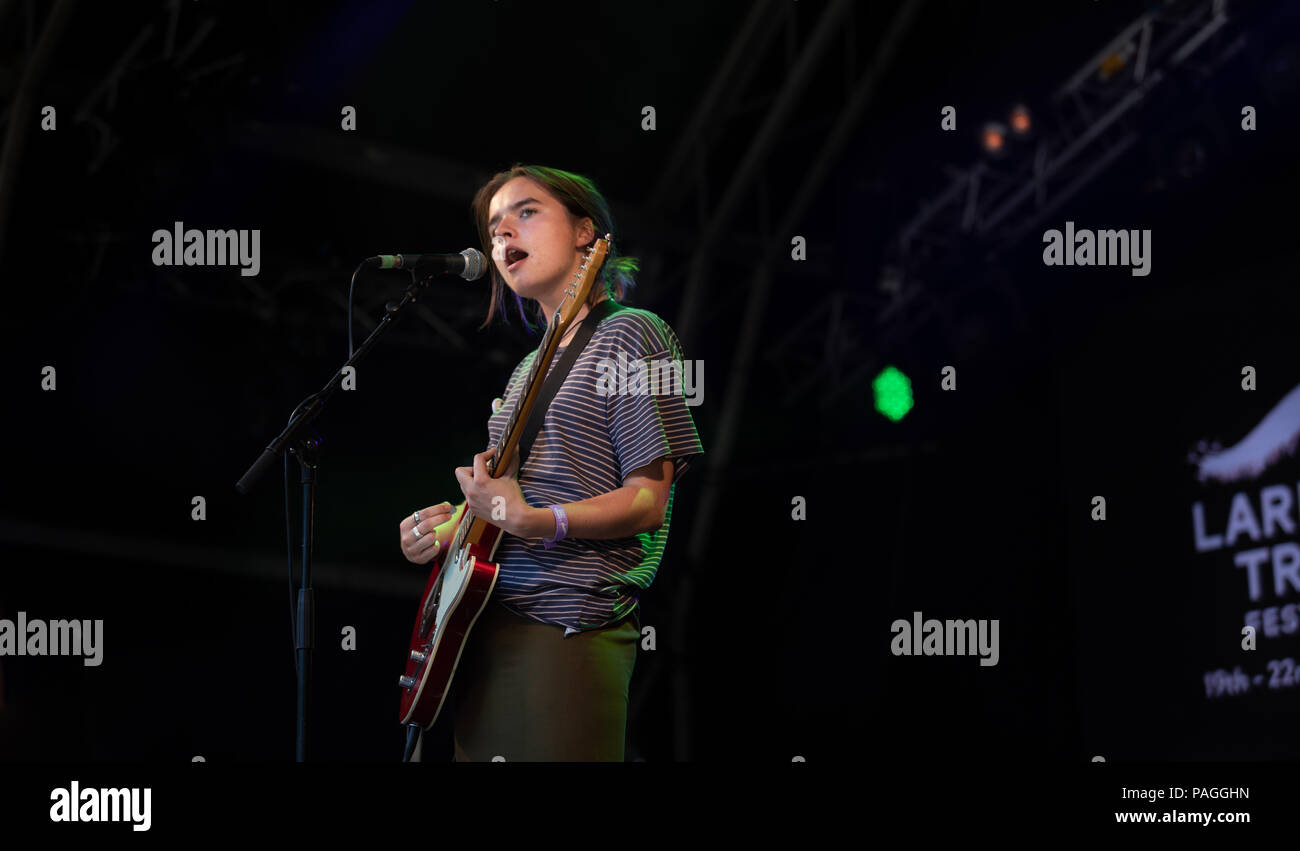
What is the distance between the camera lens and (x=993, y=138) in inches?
244

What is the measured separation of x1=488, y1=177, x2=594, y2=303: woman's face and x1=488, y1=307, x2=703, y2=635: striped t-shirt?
0.21 m

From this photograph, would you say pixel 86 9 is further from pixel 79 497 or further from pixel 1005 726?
pixel 1005 726

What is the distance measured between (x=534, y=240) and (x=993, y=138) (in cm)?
401

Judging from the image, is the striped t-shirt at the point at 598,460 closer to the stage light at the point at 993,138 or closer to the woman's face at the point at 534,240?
the woman's face at the point at 534,240

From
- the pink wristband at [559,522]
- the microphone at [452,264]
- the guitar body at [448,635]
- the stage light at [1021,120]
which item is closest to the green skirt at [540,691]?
the guitar body at [448,635]

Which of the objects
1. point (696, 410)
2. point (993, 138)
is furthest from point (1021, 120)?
point (696, 410)

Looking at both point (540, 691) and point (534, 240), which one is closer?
point (540, 691)

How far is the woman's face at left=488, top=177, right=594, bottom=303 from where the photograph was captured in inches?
110

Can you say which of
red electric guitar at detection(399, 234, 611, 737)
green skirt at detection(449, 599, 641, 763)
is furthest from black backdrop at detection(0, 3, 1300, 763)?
green skirt at detection(449, 599, 641, 763)

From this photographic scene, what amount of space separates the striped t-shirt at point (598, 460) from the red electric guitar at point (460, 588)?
0.15 ft

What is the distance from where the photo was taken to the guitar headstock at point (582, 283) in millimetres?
2672

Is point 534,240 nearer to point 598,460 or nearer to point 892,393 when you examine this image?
point 598,460

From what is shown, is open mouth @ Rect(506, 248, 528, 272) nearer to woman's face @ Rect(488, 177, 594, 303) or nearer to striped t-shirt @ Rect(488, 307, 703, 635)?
woman's face @ Rect(488, 177, 594, 303)
